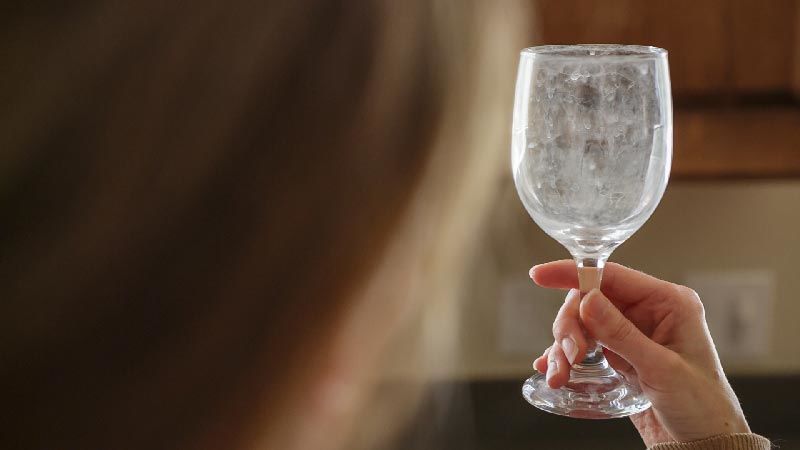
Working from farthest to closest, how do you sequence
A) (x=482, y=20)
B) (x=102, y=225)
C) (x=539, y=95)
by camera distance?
1. (x=539, y=95)
2. (x=482, y=20)
3. (x=102, y=225)

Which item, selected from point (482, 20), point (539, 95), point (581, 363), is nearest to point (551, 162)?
point (539, 95)

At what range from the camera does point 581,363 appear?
89 centimetres

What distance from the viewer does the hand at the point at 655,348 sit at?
800 mm

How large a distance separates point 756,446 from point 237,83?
2.11 feet

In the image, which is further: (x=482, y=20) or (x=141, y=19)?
(x=482, y=20)

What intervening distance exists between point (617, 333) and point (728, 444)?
13cm

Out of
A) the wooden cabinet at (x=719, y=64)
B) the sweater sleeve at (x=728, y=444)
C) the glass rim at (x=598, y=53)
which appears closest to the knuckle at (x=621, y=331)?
the sweater sleeve at (x=728, y=444)

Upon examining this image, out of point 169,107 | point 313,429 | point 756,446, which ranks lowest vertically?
point 756,446

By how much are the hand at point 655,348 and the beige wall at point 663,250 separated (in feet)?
1.43

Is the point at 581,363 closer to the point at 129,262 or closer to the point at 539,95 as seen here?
the point at 539,95

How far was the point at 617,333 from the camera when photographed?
2.60 ft

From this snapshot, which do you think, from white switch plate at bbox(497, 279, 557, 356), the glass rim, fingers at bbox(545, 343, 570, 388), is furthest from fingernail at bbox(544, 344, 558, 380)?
white switch plate at bbox(497, 279, 557, 356)

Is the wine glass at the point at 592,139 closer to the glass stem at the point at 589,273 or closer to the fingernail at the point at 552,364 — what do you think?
the glass stem at the point at 589,273

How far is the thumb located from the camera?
2.58 feet
